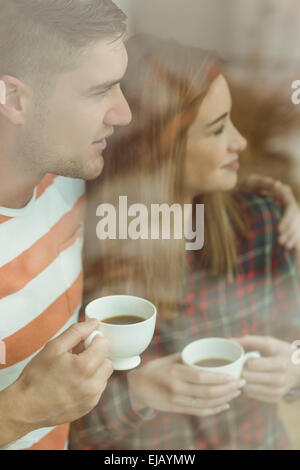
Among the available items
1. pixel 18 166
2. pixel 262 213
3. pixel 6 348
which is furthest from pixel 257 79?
pixel 6 348

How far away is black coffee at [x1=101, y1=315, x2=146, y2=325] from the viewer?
1.90 feet

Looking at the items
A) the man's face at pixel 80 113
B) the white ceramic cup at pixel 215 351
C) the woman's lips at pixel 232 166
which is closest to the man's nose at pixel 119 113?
the man's face at pixel 80 113

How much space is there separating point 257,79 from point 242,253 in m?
0.19

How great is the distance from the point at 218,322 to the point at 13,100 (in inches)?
12.7

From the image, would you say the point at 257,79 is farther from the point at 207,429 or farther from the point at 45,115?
the point at 207,429

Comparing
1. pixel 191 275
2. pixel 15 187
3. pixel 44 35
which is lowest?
pixel 191 275

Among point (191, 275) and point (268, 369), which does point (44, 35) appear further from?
point (268, 369)

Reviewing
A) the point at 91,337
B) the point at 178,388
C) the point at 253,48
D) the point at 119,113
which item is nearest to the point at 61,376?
the point at 91,337

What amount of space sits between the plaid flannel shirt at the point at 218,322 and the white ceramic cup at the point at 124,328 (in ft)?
0.10

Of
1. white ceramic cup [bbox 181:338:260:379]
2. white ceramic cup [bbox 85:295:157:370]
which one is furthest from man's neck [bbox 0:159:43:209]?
white ceramic cup [bbox 181:338:260:379]

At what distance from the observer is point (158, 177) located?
0.61 metres

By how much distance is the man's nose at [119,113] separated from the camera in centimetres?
57

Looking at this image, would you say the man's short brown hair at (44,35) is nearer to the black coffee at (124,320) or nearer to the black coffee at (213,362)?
the black coffee at (124,320)

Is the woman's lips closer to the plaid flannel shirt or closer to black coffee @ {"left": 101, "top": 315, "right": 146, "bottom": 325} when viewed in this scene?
the plaid flannel shirt
